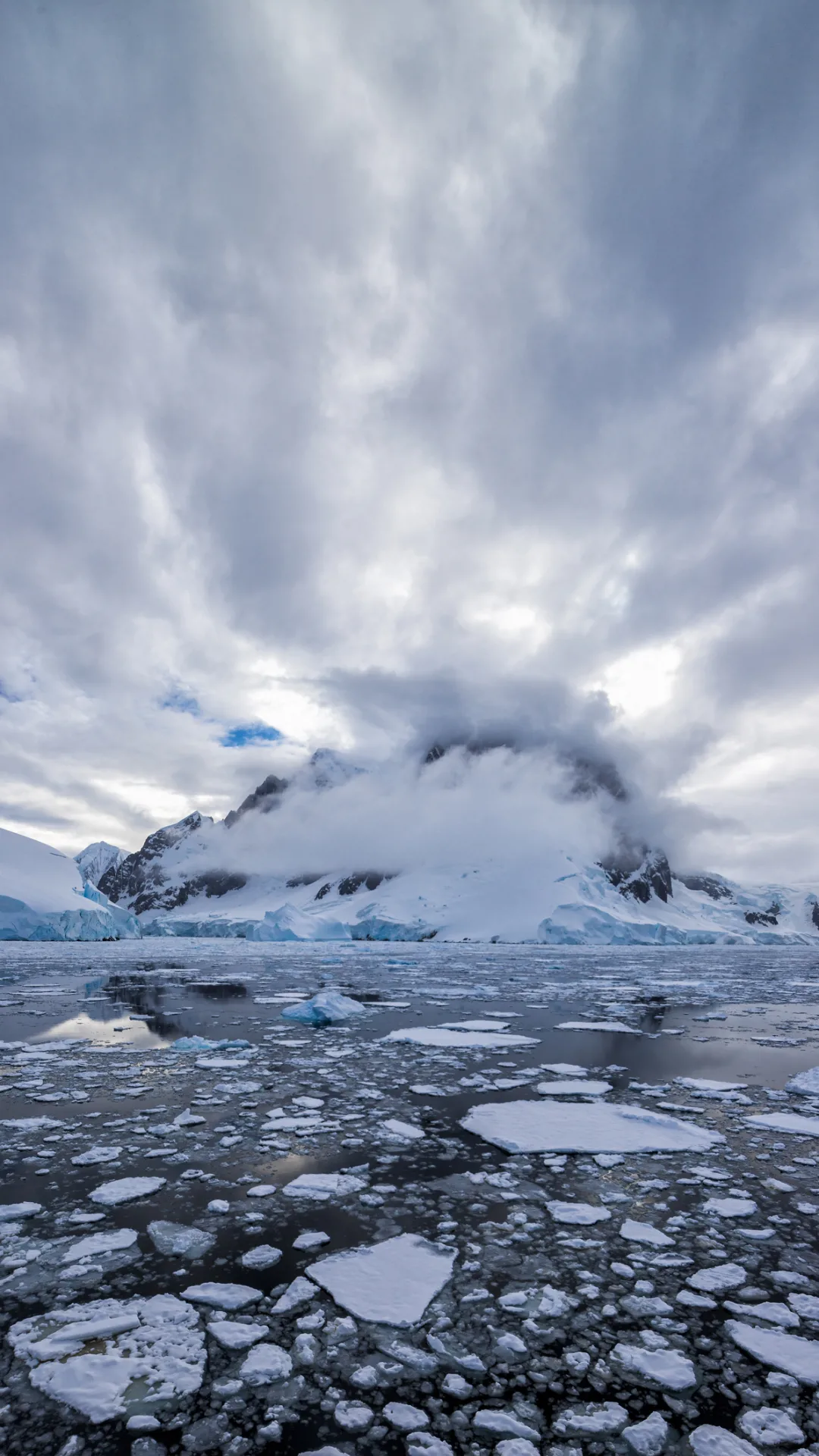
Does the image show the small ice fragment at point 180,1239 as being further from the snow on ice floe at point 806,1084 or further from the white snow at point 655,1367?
the snow on ice floe at point 806,1084

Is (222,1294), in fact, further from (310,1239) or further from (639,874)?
(639,874)

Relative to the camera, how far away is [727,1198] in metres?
4.88

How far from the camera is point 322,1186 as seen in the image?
494cm

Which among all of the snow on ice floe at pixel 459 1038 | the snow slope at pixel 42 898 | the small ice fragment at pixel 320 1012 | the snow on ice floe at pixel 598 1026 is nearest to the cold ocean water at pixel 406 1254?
the snow on ice floe at pixel 459 1038

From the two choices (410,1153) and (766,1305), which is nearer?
(766,1305)

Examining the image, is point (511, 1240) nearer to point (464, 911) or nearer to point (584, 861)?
point (464, 911)

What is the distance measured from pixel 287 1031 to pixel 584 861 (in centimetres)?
10798

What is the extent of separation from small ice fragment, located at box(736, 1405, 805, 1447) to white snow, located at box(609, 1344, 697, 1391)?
0.25m

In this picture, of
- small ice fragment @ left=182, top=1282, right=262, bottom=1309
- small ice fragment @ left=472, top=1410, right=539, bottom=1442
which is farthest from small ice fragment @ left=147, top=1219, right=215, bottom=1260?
small ice fragment @ left=472, top=1410, right=539, bottom=1442

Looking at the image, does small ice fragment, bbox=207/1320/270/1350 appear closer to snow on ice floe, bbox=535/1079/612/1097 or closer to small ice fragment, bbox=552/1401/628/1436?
small ice fragment, bbox=552/1401/628/1436

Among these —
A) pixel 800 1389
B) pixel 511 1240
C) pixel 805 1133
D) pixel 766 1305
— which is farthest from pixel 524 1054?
pixel 800 1389

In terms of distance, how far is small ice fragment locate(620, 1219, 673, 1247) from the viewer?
414cm

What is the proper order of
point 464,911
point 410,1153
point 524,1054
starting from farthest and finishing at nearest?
point 464,911, point 524,1054, point 410,1153

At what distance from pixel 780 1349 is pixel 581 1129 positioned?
3434mm
